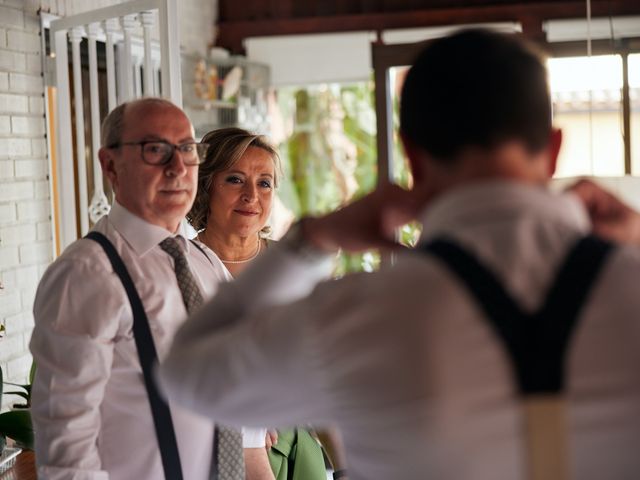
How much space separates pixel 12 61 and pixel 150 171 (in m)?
2.27

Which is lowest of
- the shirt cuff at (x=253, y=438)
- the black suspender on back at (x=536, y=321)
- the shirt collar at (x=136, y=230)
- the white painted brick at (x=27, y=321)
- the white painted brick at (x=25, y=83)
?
the shirt cuff at (x=253, y=438)

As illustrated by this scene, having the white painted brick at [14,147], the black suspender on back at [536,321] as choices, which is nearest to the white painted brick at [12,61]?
the white painted brick at [14,147]

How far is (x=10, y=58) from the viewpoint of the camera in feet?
13.2

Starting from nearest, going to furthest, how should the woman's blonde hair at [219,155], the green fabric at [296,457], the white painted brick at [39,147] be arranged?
the green fabric at [296,457] → the woman's blonde hair at [219,155] → the white painted brick at [39,147]

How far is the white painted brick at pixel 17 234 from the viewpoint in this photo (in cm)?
391

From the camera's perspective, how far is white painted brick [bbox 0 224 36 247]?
3914mm

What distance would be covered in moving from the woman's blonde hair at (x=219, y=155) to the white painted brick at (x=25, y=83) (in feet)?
4.88

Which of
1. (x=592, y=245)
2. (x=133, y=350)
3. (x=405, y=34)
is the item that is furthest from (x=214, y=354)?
(x=405, y=34)

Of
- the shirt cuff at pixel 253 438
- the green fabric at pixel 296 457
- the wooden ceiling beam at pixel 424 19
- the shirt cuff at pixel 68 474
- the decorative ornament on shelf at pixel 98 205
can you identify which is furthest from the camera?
the wooden ceiling beam at pixel 424 19

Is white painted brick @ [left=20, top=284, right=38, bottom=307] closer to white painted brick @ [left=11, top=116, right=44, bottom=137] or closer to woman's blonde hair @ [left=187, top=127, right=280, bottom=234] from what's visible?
white painted brick @ [left=11, top=116, right=44, bottom=137]

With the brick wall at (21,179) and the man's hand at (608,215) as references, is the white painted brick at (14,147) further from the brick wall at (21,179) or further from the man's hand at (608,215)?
the man's hand at (608,215)

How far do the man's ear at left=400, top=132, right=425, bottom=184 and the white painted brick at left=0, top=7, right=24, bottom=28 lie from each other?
132 inches

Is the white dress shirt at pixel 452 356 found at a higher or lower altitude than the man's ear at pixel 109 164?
lower

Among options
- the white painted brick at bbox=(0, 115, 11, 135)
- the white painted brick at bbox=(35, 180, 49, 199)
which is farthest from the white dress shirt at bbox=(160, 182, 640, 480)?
the white painted brick at bbox=(35, 180, 49, 199)
